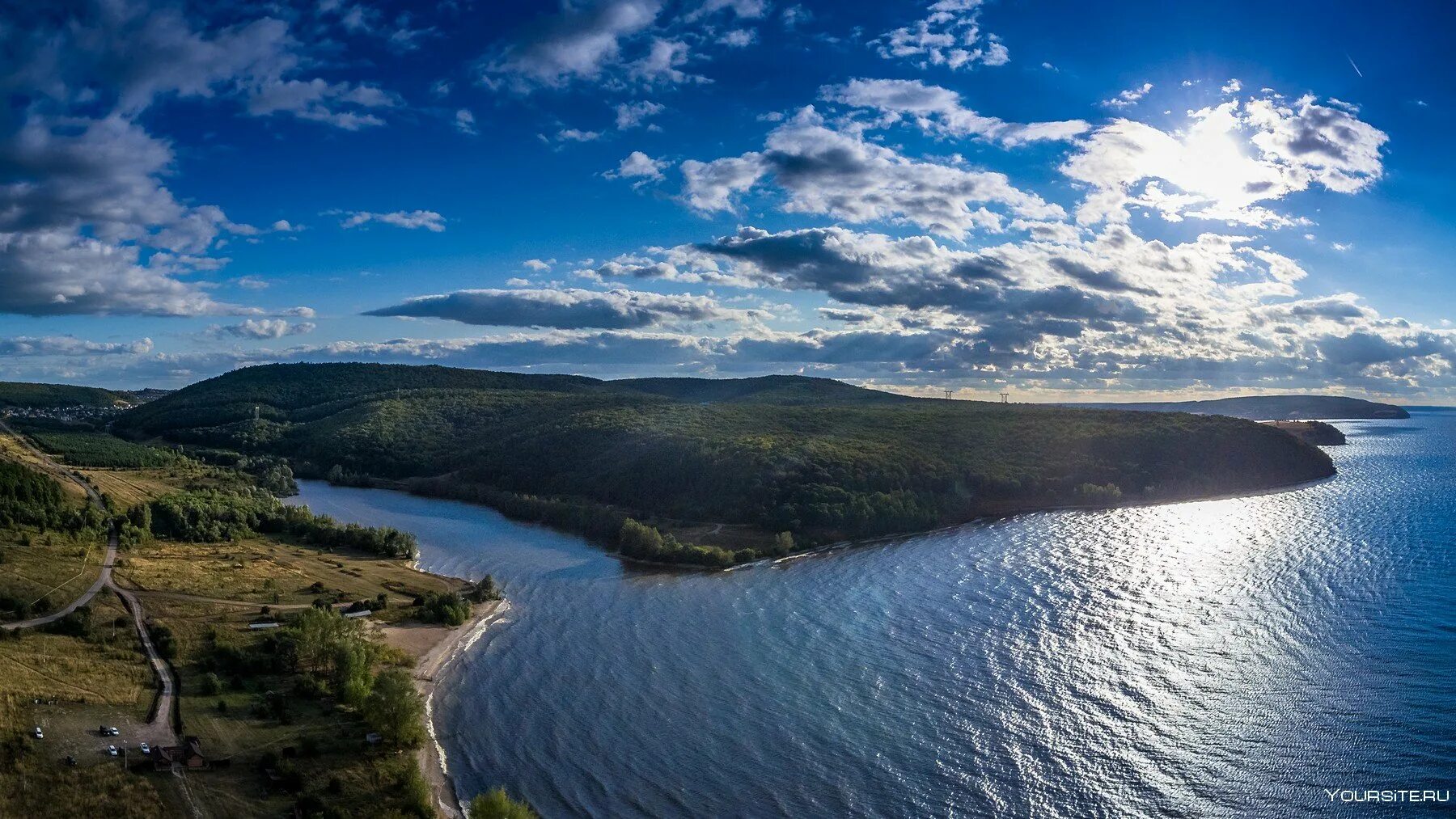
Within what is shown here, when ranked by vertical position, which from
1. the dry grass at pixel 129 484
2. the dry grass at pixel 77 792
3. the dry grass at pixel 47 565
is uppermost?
the dry grass at pixel 129 484

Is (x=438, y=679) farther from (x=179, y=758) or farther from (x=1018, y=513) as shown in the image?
(x=1018, y=513)

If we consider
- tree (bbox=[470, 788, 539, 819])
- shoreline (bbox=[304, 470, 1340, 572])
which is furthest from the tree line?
tree (bbox=[470, 788, 539, 819])

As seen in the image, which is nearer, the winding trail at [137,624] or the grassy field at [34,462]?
the winding trail at [137,624]

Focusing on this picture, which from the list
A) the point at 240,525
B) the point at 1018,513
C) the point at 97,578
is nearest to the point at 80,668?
the point at 97,578

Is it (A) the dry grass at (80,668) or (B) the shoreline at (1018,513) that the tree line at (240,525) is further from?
(A) the dry grass at (80,668)

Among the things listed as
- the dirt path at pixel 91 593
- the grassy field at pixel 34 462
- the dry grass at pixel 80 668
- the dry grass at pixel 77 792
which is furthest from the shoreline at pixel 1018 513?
the grassy field at pixel 34 462

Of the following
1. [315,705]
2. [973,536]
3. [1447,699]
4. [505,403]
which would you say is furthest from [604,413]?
[1447,699]
